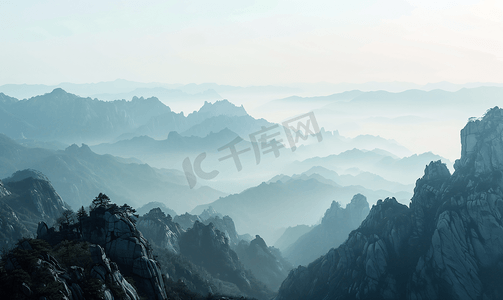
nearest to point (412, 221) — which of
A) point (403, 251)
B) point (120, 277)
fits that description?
point (403, 251)

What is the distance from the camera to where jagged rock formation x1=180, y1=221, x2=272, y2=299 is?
597 feet

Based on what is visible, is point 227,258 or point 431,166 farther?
point 227,258

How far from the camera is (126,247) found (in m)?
69.5

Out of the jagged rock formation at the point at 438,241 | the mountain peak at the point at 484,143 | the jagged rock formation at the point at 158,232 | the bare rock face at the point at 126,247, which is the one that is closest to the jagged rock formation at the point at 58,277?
the bare rock face at the point at 126,247

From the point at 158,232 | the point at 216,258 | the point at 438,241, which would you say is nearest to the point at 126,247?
the point at 438,241

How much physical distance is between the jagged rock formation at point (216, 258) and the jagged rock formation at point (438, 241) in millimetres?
52950

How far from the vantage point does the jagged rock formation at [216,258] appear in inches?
7160

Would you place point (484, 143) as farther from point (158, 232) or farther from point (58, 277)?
point (158, 232)

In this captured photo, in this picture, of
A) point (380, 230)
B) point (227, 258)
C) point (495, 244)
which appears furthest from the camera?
point (227, 258)

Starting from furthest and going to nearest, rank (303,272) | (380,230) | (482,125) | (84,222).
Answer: (303,272), (380,230), (482,125), (84,222)

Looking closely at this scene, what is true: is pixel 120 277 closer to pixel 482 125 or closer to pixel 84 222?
pixel 84 222

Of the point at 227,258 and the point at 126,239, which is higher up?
the point at 126,239

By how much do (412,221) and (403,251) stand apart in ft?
36.1

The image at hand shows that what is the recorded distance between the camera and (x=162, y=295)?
7012cm
